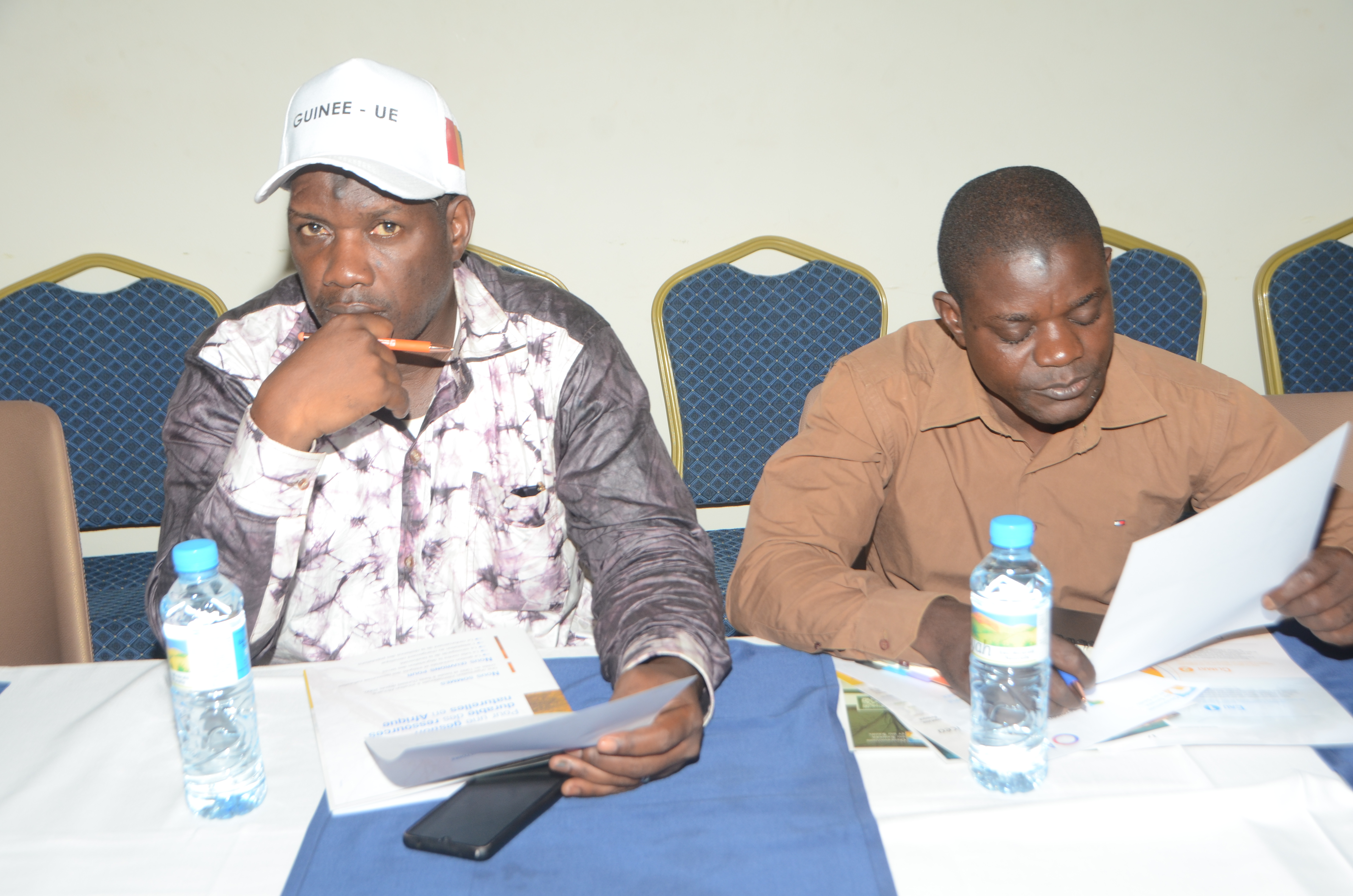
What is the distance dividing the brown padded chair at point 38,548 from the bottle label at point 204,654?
801 mm

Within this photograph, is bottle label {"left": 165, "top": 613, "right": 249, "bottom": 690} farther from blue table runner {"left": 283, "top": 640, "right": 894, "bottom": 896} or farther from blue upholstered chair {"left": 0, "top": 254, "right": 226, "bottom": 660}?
blue upholstered chair {"left": 0, "top": 254, "right": 226, "bottom": 660}

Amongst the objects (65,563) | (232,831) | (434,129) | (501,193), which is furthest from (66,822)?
(501,193)

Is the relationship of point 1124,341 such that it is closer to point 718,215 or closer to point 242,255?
point 718,215

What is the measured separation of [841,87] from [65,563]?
2414 millimetres

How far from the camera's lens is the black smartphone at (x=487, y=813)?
2.95 feet

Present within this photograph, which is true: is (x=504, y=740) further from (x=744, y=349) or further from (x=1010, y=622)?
(x=744, y=349)

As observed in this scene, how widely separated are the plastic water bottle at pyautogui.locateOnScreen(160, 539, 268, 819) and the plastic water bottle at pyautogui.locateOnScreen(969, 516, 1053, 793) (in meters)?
0.70

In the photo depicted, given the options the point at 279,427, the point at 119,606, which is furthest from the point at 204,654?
the point at 119,606

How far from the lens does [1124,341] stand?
160 centimetres

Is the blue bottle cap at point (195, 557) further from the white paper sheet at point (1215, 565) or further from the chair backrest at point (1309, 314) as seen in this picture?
the chair backrest at point (1309, 314)

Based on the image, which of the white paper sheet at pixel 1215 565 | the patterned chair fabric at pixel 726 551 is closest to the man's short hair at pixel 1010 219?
the white paper sheet at pixel 1215 565

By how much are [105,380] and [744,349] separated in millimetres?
1708

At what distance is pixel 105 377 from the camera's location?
2617mm

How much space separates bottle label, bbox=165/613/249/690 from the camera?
895 millimetres
